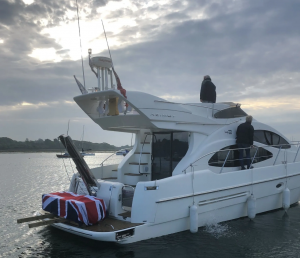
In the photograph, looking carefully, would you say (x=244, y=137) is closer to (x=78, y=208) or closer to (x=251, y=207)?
(x=251, y=207)

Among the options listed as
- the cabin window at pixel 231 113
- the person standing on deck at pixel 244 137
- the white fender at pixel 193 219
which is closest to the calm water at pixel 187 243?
the white fender at pixel 193 219

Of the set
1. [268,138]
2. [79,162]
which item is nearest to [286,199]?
[268,138]

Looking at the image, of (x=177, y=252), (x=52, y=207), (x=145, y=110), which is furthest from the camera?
(x=145, y=110)

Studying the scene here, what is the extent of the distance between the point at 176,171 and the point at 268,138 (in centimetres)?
390

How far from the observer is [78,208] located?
629 centimetres

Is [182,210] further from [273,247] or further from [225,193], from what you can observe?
[273,247]

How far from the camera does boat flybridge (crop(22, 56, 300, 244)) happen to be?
6.59 meters

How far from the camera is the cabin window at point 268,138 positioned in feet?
31.3

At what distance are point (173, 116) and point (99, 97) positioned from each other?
191cm

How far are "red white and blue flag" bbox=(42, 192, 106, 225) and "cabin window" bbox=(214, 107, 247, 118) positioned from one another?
420cm

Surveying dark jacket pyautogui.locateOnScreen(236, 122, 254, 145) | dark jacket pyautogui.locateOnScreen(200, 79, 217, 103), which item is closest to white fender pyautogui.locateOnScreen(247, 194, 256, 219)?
dark jacket pyautogui.locateOnScreen(236, 122, 254, 145)

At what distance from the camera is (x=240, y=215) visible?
8.32m

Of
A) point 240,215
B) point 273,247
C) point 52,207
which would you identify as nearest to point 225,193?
point 240,215

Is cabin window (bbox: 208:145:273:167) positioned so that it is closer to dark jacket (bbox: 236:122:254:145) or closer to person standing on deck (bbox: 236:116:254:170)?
person standing on deck (bbox: 236:116:254:170)
